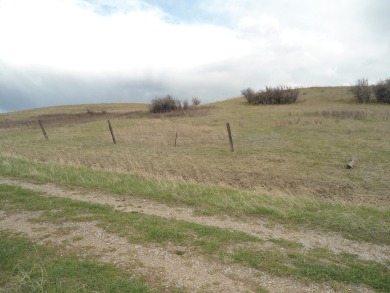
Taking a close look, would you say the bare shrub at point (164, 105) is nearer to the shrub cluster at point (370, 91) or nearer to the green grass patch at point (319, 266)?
the shrub cluster at point (370, 91)

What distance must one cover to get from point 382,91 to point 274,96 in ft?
57.4

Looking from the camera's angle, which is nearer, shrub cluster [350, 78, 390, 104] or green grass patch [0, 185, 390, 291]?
green grass patch [0, 185, 390, 291]

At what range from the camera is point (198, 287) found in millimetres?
4895

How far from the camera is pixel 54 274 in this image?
17.0 ft

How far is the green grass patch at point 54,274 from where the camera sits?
482 cm

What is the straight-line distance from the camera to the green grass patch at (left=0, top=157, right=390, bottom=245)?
7.34 m

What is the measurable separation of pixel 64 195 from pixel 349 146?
58.8 feet

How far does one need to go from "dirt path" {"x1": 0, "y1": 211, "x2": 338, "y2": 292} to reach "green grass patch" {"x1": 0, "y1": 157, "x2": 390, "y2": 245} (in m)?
2.62

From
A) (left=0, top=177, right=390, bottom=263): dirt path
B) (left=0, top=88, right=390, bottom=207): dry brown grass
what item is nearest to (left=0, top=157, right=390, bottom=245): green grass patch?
(left=0, top=177, right=390, bottom=263): dirt path

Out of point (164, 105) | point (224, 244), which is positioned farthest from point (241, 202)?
point (164, 105)

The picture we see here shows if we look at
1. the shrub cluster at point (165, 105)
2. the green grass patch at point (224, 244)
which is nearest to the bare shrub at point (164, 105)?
the shrub cluster at point (165, 105)

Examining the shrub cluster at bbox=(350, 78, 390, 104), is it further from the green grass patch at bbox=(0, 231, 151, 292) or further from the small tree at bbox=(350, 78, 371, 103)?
the green grass patch at bbox=(0, 231, 151, 292)

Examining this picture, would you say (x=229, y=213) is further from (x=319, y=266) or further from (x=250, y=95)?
(x=250, y=95)

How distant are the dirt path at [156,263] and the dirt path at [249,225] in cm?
149
